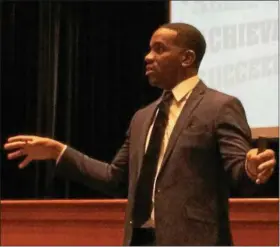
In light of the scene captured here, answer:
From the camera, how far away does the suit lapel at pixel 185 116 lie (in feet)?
5.96

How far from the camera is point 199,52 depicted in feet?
6.48

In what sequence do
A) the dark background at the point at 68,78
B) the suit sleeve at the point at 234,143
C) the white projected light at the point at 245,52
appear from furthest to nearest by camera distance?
the dark background at the point at 68,78 → the white projected light at the point at 245,52 → the suit sleeve at the point at 234,143

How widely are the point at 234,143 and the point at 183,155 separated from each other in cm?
14

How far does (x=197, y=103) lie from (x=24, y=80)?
2540 mm

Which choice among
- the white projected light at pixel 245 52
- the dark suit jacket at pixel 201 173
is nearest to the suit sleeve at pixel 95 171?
the dark suit jacket at pixel 201 173

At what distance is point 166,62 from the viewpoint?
1938 mm

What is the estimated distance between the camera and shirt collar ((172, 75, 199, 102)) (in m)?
1.92

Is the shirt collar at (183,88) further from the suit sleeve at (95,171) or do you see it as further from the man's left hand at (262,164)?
the man's left hand at (262,164)

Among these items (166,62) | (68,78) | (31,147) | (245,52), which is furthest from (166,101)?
(68,78)

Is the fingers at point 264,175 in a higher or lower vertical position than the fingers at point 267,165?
lower

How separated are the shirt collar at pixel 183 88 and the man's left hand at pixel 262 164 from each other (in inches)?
14.4

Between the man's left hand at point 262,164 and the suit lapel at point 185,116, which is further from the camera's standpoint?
the suit lapel at point 185,116

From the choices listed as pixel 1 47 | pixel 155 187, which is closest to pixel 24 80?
pixel 1 47

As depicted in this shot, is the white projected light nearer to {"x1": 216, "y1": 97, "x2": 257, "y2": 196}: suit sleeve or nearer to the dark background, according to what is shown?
the dark background
